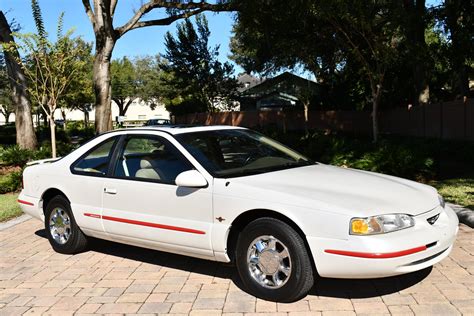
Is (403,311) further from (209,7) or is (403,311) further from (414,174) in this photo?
(209,7)

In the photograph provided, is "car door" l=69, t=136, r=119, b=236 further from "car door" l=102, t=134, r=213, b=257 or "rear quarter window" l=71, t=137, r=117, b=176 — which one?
"car door" l=102, t=134, r=213, b=257

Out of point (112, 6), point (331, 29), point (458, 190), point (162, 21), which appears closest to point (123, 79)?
point (162, 21)

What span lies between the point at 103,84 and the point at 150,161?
1264 centimetres

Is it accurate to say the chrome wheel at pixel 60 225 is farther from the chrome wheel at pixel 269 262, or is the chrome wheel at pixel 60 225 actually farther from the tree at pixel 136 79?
the tree at pixel 136 79

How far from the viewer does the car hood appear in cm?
388

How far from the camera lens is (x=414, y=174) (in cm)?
1013

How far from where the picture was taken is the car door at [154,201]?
4508 millimetres

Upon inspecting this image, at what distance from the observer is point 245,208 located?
4.18 m

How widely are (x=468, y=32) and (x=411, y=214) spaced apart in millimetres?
13437

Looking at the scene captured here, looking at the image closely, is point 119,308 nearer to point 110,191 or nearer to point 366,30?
point 110,191

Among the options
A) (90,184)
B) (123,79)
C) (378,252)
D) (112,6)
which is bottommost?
(378,252)

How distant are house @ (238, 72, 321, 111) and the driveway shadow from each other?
3073cm

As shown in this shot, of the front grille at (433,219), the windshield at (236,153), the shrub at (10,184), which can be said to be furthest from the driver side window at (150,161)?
the shrub at (10,184)

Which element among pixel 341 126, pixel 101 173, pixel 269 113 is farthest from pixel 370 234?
pixel 269 113
